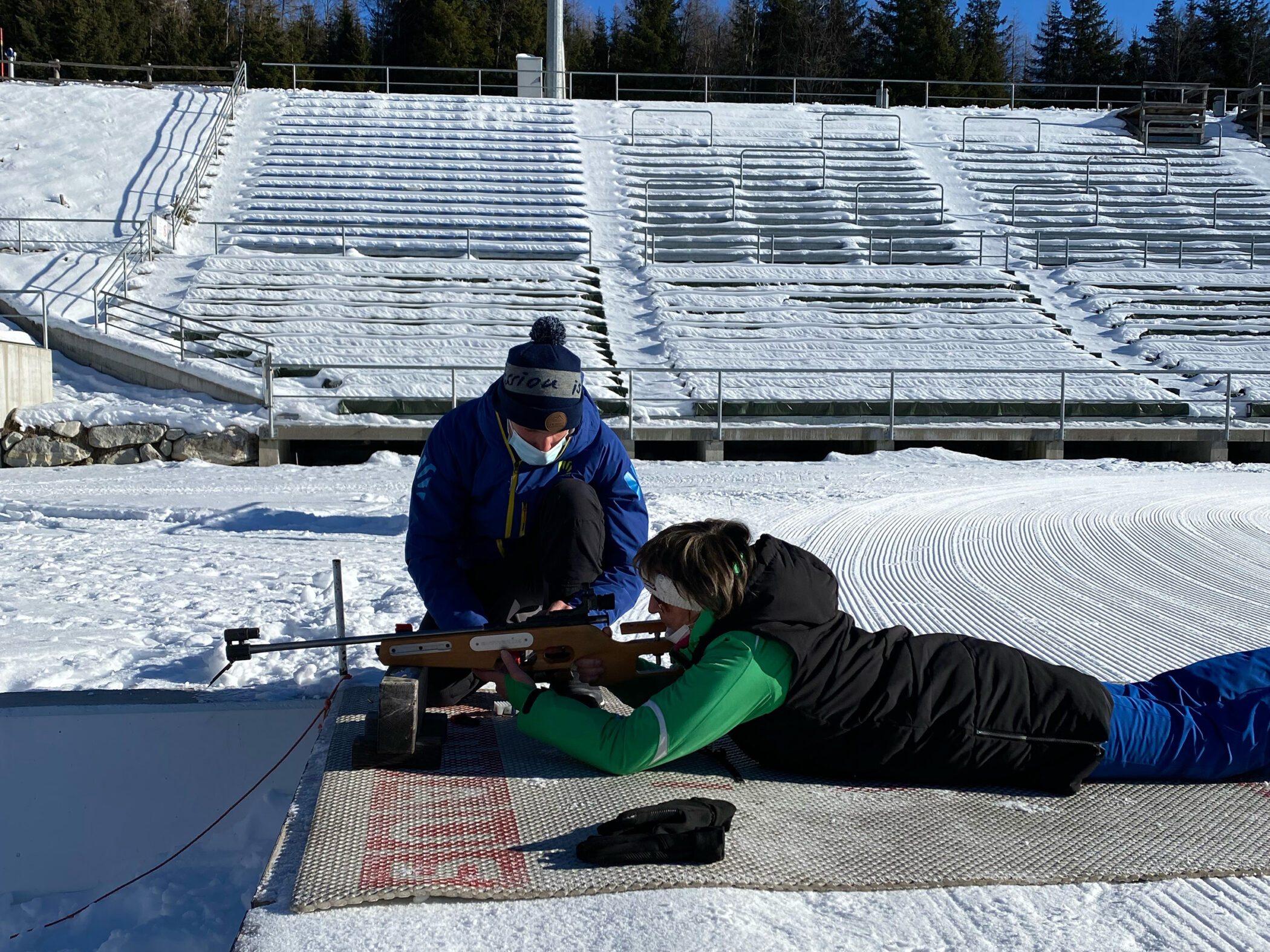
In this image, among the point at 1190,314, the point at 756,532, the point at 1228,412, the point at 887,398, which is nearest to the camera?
the point at 756,532

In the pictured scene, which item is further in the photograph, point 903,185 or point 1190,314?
point 903,185

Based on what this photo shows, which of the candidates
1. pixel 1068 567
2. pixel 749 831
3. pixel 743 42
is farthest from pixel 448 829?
pixel 743 42

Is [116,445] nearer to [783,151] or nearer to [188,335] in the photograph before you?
[188,335]

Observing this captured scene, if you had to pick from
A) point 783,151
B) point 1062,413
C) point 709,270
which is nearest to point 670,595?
point 1062,413

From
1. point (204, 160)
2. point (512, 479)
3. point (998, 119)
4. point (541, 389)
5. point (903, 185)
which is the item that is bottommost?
point (512, 479)

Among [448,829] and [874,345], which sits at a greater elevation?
[874,345]

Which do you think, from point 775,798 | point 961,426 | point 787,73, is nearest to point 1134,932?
point 775,798

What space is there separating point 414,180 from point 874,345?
35.6ft

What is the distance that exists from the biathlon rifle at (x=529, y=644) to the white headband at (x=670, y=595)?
0.16 metres

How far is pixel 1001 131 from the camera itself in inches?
1029

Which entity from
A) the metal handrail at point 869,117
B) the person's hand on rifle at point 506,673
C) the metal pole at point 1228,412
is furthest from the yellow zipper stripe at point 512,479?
the metal handrail at point 869,117

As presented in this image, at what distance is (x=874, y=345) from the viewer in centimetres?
1509

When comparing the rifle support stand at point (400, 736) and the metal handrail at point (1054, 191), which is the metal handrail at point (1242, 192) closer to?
the metal handrail at point (1054, 191)

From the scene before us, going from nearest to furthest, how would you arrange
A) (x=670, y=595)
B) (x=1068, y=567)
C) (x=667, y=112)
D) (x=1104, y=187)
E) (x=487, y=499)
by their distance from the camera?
(x=670, y=595), (x=487, y=499), (x=1068, y=567), (x=1104, y=187), (x=667, y=112)
